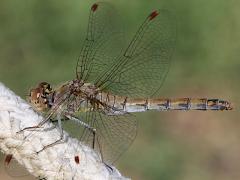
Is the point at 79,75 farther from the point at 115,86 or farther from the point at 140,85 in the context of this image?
the point at 140,85

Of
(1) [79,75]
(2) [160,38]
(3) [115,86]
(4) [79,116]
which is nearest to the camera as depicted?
(4) [79,116]

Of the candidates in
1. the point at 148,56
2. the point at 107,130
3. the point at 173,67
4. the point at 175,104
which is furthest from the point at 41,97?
the point at 173,67

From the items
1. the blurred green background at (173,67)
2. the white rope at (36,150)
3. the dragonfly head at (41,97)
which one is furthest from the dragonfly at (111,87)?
the blurred green background at (173,67)

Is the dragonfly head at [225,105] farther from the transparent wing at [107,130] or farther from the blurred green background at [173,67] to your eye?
the blurred green background at [173,67]

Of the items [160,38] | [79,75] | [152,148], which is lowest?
[152,148]

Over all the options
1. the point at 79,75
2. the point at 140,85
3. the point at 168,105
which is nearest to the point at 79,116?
the point at 79,75

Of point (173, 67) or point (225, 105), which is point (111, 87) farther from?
point (173, 67)

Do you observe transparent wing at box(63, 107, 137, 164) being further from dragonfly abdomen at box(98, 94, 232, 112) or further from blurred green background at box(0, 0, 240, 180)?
blurred green background at box(0, 0, 240, 180)
